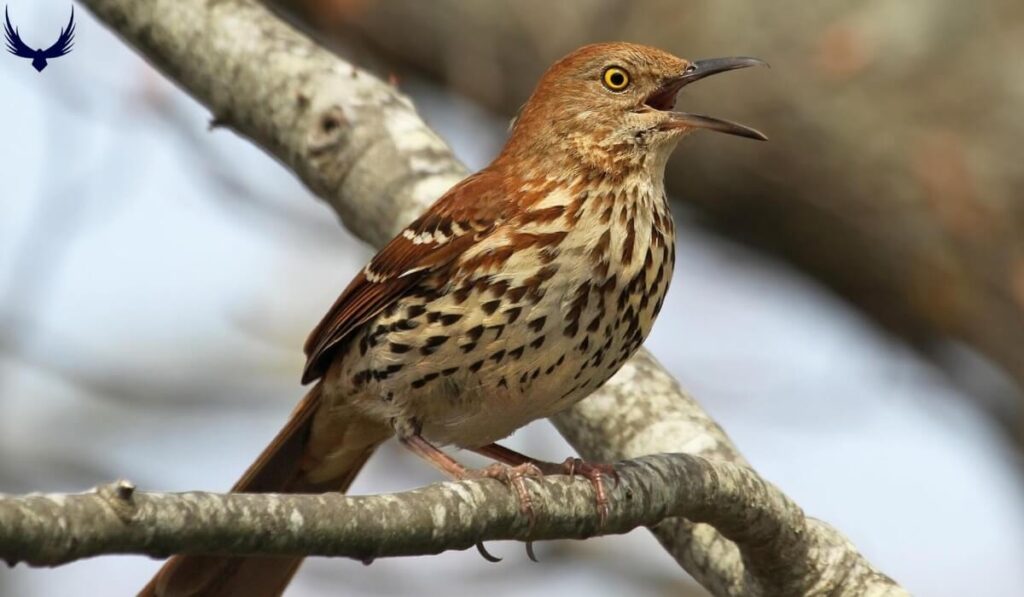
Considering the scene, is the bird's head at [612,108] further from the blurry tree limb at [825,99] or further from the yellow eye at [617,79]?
the blurry tree limb at [825,99]

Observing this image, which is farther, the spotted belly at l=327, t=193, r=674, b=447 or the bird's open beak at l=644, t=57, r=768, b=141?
the bird's open beak at l=644, t=57, r=768, b=141

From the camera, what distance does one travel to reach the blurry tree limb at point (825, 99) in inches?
306

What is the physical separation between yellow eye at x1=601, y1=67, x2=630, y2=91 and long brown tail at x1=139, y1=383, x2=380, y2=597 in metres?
1.19

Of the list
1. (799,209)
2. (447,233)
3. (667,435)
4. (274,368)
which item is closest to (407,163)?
(447,233)

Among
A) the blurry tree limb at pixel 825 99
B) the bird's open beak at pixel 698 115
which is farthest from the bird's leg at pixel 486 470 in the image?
the blurry tree limb at pixel 825 99

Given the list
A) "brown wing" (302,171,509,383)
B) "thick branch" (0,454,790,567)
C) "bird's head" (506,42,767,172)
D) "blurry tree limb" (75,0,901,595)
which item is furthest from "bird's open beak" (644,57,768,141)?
"thick branch" (0,454,790,567)

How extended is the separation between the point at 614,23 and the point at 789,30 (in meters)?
1.00

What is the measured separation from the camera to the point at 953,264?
7.04 meters

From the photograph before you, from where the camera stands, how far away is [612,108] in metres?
4.43

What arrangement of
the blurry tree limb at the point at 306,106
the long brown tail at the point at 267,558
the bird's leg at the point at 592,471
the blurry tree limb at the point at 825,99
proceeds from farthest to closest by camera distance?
the blurry tree limb at the point at 825,99
the blurry tree limb at the point at 306,106
the long brown tail at the point at 267,558
the bird's leg at the point at 592,471

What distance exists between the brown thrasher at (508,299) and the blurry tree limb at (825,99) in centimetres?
304

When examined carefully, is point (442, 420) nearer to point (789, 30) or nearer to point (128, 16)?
point (128, 16)

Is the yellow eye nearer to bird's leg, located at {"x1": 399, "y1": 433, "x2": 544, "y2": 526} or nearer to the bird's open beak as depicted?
the bird's open beak

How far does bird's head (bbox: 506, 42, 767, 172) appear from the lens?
14.3ft
